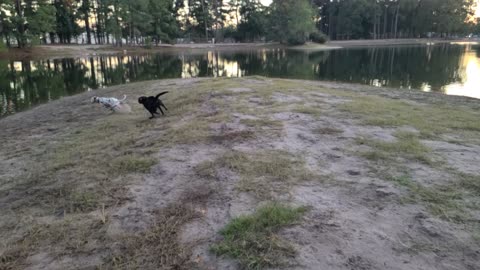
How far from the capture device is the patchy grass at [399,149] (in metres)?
5.00

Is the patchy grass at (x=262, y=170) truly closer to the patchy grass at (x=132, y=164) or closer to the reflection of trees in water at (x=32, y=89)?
the patchy grass at (x=132, y=164)

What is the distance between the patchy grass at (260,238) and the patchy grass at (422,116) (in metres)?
3.85

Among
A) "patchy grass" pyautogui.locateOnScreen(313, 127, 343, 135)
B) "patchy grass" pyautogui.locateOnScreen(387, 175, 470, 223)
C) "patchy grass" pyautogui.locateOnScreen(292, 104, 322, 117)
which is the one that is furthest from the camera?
"patchy grass" pyautogui.locateOnScreen(292, 104, 322, 117)

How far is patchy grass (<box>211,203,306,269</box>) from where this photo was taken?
288 cm

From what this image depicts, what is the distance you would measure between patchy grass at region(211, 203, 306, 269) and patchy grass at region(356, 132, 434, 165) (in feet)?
6.81

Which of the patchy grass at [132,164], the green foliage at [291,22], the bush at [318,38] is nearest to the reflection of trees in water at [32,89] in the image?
the patchy grass at [132,164]

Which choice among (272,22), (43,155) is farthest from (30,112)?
(272,22)

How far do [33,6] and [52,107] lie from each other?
40799 millimetres

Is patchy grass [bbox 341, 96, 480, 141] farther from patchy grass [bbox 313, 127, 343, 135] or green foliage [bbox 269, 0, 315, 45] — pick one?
green foliage [bbox 269, 0, 315, 45]

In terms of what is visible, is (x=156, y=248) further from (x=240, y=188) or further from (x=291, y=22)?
(x=291, y=22)

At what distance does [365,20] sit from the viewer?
279ft

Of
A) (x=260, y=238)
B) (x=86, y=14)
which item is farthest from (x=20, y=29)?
(x=260, y=238)

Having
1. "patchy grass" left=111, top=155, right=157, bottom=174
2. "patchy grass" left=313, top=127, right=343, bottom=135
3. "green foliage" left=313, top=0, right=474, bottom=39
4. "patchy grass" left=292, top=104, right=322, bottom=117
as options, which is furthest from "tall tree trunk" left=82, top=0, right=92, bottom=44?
"patchy grass" left=313, top=127, right=343, bottom=135

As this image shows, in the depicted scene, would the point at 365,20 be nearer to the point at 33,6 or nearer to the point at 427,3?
the point at 427,3
